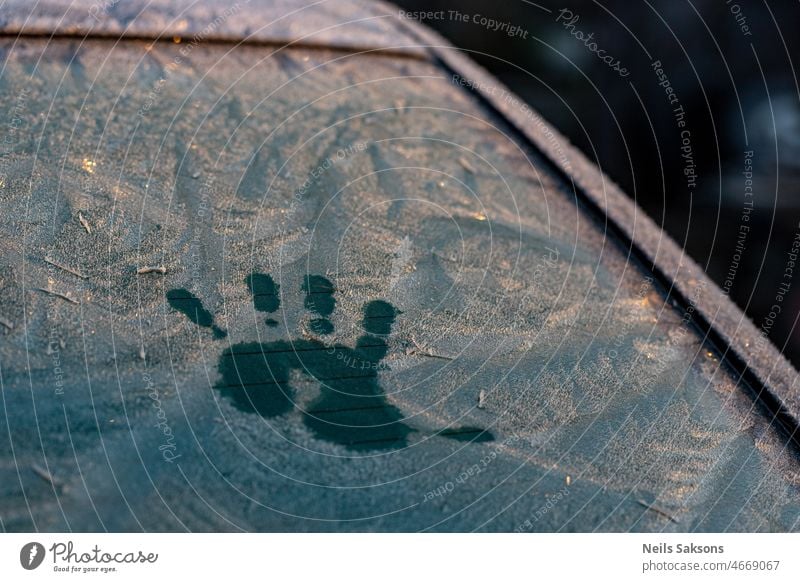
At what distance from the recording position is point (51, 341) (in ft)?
4.36

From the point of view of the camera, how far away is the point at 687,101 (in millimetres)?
3262

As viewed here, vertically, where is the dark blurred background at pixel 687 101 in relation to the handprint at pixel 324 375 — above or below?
above

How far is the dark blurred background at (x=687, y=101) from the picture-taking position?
290 cm

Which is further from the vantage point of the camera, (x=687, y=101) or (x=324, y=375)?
(x=687, y=101)

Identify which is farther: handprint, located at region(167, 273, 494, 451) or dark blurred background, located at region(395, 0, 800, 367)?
dark blurred background, located at region(395, 0, 800, 367)

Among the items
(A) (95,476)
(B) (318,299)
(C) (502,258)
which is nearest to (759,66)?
(C) (502,258)

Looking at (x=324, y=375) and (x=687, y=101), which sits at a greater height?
(x=687, y=101)

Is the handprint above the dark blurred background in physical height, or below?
below

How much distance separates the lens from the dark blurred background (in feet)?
9.50

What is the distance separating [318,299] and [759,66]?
240 cm

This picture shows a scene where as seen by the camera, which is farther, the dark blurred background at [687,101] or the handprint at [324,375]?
A: the dark blurred background at [687,101]

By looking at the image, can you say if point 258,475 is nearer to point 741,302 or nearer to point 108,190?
point 108,190

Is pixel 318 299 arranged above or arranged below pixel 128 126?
below

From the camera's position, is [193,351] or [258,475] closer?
[258,475]
